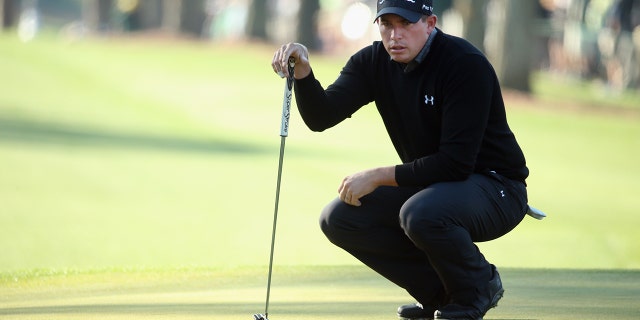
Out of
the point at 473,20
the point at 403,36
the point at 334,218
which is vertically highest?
the point at 403,36

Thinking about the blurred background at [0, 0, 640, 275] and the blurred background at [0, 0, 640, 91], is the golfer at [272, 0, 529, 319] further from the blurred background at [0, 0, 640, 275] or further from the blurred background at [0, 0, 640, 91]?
the blurred background at [0, 0, 640, 91]

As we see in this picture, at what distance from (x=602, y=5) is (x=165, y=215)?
21.7 m

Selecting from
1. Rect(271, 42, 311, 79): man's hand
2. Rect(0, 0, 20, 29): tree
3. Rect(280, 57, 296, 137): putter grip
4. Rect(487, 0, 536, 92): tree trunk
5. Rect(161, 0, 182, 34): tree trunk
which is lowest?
Rect(0, 0, 20, 29): tree

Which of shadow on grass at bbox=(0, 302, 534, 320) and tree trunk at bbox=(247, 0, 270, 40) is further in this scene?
tree trunk at bbox=(247, 0, 270, 40)

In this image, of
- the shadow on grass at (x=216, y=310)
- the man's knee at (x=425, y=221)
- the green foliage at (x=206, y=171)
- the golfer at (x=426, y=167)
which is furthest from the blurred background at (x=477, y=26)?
the man's knee at (x=425, y=221)

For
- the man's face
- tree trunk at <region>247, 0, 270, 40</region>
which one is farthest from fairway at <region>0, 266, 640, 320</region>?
tree trunk at <region>247, 0, 270, 40</region>

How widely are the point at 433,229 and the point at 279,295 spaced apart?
1447mm

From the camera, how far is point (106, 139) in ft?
63.1

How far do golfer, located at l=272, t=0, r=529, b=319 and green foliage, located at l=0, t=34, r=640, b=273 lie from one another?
317 cm

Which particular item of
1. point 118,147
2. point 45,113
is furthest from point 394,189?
point 45,113

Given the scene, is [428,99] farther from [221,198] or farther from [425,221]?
[221,198]

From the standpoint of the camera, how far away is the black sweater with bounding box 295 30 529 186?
5.00 meters

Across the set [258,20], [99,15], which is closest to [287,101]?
[258,20]

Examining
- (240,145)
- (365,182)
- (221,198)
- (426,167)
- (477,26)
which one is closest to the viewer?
(426,167)
